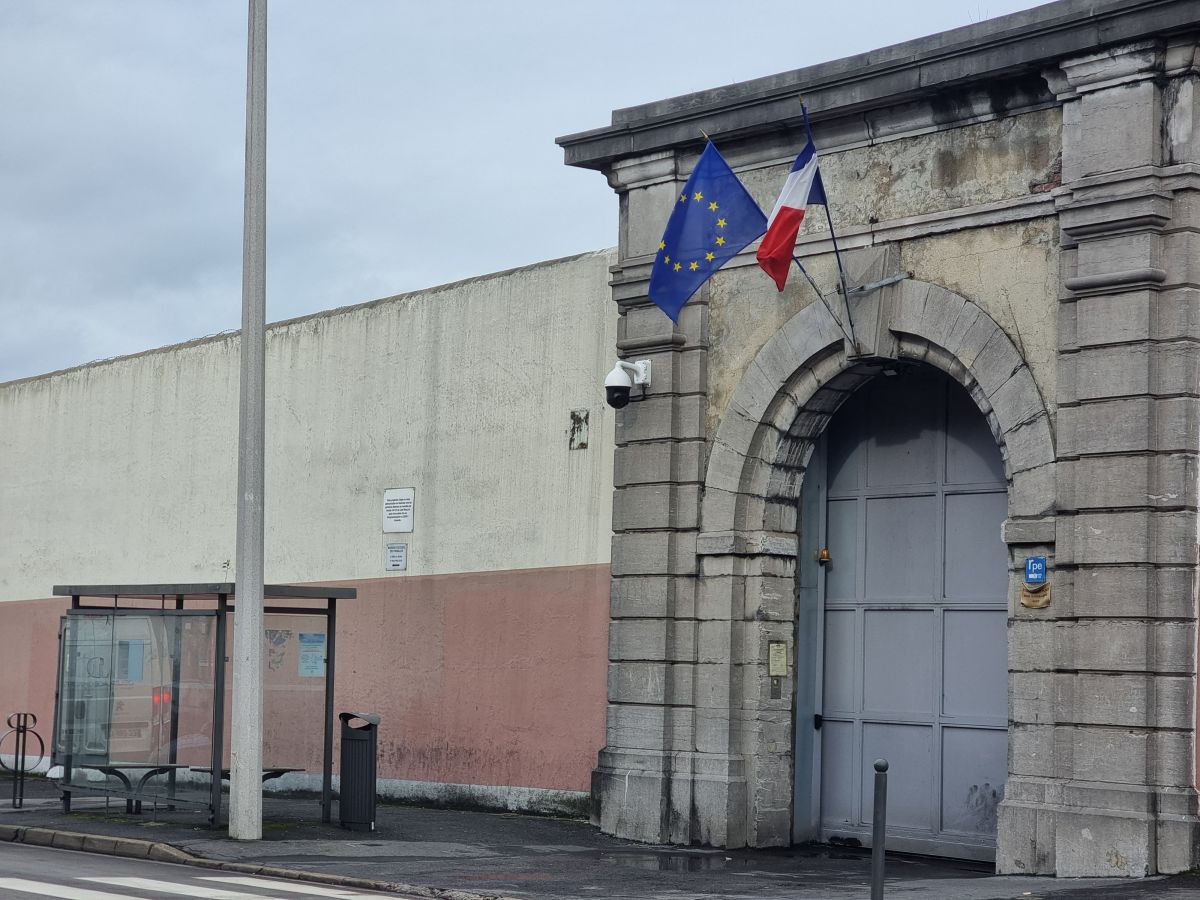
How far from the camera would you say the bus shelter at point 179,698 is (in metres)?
15.5

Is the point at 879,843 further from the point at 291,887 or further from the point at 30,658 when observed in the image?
the point at 30,658

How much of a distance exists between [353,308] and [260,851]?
325 inches

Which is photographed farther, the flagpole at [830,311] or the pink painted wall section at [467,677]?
the pink painted wall section at [467,677]

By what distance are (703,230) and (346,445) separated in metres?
7.06

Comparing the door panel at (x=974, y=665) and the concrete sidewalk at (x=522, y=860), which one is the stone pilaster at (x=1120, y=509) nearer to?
the concrete sidewalk at (x=522, y=860)

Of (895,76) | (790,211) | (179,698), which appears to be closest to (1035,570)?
(790,211)

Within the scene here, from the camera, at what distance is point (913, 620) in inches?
575

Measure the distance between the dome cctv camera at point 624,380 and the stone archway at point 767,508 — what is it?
0.92 meters

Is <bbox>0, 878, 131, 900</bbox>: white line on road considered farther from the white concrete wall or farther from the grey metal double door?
the white concrete wall

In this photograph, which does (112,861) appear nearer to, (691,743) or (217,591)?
(217,591)

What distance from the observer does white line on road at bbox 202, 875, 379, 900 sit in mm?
11086

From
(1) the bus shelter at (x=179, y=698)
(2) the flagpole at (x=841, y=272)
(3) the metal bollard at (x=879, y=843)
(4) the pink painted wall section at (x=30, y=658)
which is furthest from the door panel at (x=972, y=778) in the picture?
(4) the pink painted wall section at (x=30, y=658)

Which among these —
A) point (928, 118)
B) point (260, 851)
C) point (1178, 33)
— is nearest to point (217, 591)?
point (260, 851)

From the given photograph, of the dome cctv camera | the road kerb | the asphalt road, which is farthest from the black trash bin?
the dome cctv camera
